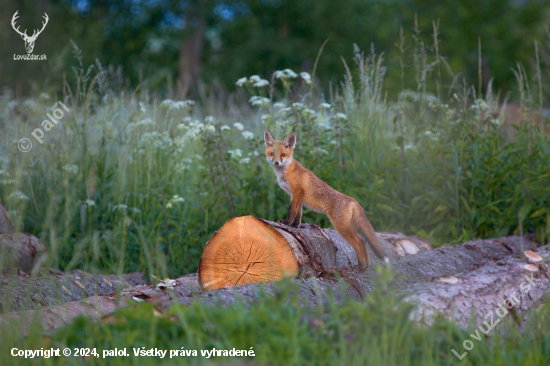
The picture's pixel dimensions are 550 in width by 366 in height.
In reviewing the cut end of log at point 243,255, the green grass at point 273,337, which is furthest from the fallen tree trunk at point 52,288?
the green grass at point 273,337

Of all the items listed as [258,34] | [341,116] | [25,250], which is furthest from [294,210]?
[258,34]

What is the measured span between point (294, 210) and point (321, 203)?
0.93 feet

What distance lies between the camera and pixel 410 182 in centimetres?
735

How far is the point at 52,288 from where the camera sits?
4.83 metres

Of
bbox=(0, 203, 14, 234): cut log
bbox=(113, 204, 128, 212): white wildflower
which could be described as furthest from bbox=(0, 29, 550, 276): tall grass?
bbox=(0, 203, 14, 234): cut log

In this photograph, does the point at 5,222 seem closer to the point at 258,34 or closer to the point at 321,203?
the point at 321,203

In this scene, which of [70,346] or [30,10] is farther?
[30,10]

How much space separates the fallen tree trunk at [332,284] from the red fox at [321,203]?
39 cm

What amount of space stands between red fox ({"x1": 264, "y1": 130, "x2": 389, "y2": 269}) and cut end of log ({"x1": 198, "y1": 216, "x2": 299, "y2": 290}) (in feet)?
2.65

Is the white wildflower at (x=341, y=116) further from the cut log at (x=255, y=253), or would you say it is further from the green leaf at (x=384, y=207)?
the cut log at (x=255, y=253)

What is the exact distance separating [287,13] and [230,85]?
5.77m

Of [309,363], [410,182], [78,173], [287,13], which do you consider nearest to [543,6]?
[287,13]

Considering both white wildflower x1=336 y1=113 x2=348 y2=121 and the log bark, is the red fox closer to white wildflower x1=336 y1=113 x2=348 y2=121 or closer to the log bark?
white wildflower x1=336 y1=113 x2=348 y2=121

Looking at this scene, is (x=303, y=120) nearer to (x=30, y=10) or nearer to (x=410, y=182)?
(x=410, y=182)
